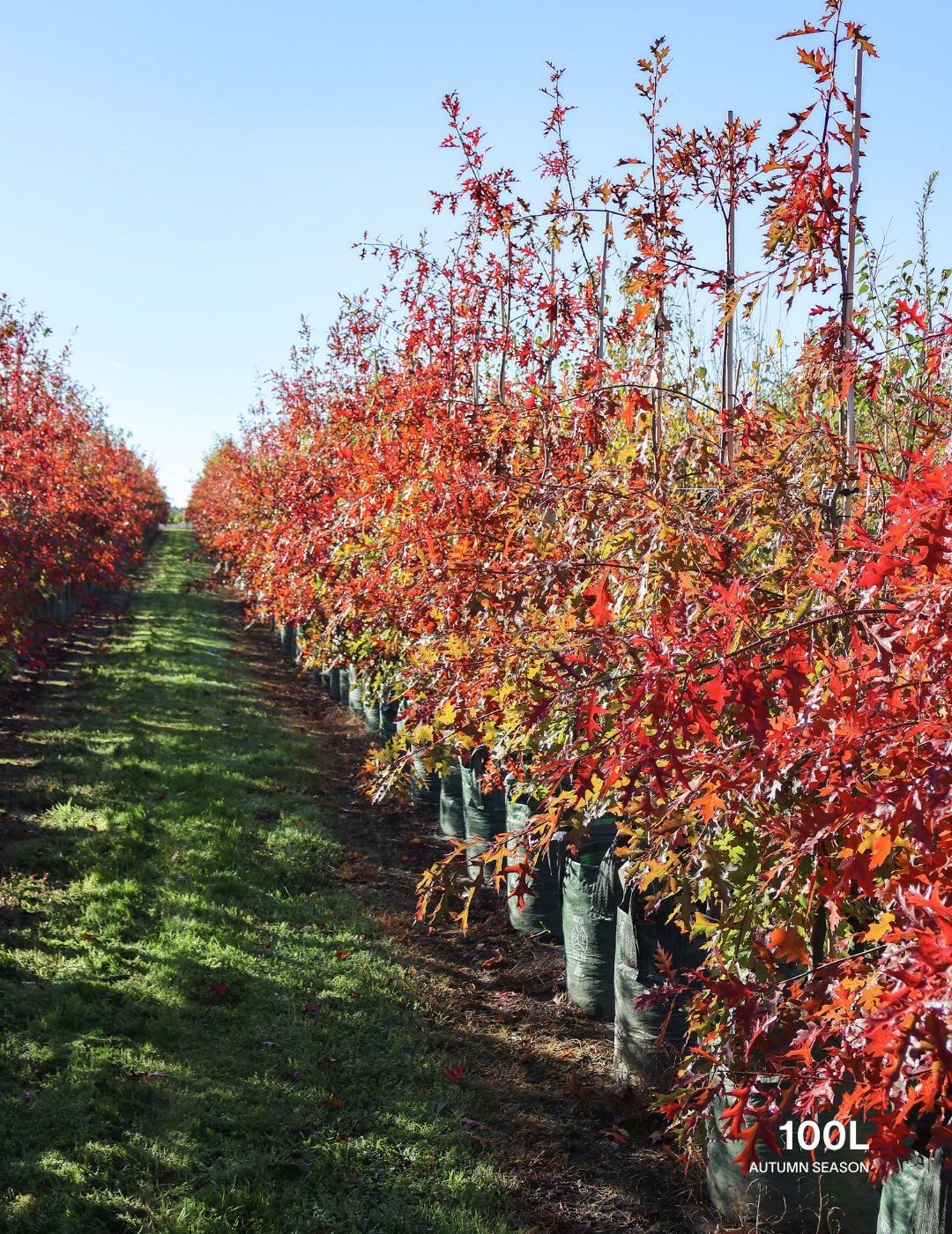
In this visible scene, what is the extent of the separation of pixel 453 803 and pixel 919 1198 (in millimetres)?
4263

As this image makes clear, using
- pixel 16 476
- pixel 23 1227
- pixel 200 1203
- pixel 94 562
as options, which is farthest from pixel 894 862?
pixel 94 562

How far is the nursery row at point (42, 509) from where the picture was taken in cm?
815

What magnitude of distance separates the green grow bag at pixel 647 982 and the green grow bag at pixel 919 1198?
1026 millimetres

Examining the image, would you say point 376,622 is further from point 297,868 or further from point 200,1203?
point 200,1203

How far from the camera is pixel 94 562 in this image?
46.7 feet

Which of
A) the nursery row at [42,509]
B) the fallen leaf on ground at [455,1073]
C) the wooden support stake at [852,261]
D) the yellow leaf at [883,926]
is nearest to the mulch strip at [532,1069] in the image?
the fallen leaf on ground at [455,1073]

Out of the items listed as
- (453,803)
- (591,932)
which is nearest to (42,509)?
(453,803)

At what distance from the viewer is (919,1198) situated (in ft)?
7.23

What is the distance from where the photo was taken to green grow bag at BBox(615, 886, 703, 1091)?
131 inches

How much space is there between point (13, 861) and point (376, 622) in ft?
8.60

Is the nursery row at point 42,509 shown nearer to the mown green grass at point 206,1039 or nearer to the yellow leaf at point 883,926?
the mown green grass at point 206,1039

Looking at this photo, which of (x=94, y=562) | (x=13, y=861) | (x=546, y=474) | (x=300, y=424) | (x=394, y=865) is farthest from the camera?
(x=94, y=562)

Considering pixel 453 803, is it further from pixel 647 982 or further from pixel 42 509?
pixel 42 509

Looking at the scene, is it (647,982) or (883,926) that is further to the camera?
(647,982)
